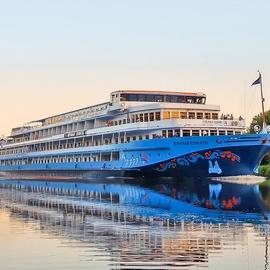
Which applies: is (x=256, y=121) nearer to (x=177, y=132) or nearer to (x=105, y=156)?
(x=105, y=156)

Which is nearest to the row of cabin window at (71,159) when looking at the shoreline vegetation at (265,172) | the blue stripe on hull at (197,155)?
the blue stripe on hull at (197,155)

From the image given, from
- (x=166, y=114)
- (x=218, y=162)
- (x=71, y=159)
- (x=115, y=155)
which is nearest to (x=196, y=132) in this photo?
(x=166, y=114)

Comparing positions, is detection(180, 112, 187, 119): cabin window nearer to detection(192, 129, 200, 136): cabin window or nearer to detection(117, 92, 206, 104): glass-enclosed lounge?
detection(192, 129, 200, 136): cabin window

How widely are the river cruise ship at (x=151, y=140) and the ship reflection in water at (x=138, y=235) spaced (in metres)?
22.7

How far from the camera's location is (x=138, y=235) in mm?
19578

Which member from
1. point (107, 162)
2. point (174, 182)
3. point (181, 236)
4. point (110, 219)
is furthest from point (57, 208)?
point (107, 162)

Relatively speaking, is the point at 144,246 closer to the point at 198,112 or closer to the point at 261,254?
the point at 261,254

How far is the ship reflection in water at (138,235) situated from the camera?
49.8 ft

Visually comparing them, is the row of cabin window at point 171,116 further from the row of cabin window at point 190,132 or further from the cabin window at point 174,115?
the row of cabin window at point 190,132

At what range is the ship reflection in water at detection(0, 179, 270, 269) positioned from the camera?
15.2 metres

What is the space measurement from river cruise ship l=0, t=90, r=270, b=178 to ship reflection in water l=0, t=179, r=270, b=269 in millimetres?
22674

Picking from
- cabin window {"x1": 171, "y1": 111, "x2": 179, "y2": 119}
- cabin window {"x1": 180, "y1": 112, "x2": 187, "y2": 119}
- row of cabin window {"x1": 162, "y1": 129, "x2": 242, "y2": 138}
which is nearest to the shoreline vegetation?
row of cabin window {"x1": 162, "y1": 129, "x2": 242, "y2": 138}

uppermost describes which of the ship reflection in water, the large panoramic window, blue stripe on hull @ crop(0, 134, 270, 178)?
the large panoramic window

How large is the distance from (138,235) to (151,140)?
39811mm
